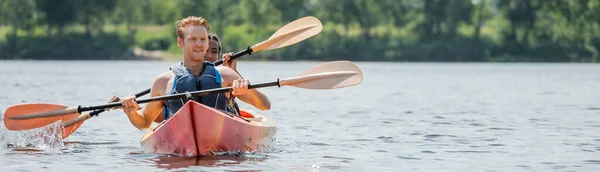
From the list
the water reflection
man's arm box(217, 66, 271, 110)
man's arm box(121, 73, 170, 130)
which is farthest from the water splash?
man's arm box(217, 66, 271, 110)

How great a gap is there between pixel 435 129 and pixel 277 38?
376 cm

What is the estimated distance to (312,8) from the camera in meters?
88.9

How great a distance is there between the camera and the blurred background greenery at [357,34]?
8019 centimetres

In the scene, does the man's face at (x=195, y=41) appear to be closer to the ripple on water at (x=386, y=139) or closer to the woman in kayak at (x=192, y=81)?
the woman in kayak at (x=192, y=81)

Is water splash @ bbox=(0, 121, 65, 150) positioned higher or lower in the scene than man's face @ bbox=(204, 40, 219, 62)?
lower

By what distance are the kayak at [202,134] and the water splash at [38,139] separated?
1.99 meters

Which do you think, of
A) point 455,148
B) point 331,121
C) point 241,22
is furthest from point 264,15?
point 455,148

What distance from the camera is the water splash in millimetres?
14797

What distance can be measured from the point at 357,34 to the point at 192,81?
245ft

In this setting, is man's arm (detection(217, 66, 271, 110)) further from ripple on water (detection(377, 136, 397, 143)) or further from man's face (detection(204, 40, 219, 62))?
ripple on water (detection(377, 136, 397, 143))

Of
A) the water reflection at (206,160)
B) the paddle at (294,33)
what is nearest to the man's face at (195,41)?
the water reflection at (206,160)

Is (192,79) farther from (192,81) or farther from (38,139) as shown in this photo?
(38,139)

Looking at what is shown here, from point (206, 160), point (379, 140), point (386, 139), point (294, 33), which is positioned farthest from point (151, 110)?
point (386, 139)

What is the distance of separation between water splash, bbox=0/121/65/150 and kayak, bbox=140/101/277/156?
1991mm
